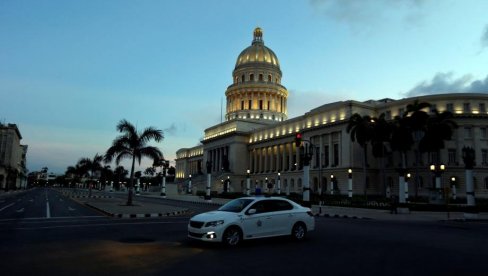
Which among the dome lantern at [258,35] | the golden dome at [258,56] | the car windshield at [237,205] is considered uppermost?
the dome lantern at [258,35]

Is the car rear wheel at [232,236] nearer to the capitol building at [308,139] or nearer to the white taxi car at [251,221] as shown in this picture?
the white taxi car at [251,221]

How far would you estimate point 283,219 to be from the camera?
45.1ft

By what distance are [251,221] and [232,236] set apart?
849 mm

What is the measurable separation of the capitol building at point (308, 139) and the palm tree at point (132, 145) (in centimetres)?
1710

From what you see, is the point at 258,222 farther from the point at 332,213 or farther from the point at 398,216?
the point at 398,216

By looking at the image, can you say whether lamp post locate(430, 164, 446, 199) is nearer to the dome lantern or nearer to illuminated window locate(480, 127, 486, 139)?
illuminated window locate(480, 127, 486, 139)

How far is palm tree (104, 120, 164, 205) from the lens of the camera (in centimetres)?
3509

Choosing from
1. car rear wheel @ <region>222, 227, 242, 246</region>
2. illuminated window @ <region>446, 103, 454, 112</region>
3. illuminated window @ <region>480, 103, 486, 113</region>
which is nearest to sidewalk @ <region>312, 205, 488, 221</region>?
car rear wheel @ <region>222, 227, 242, 246</region>

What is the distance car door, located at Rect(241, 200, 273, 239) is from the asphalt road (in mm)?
417

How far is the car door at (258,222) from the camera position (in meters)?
12.8

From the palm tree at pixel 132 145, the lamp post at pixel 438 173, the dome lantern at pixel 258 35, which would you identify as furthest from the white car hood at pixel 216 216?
the dome lantern at pixel 258 35

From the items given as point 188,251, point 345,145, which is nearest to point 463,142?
point 345,145

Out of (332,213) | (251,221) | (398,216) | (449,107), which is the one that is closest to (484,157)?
(449,107)

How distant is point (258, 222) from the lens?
13062mm
